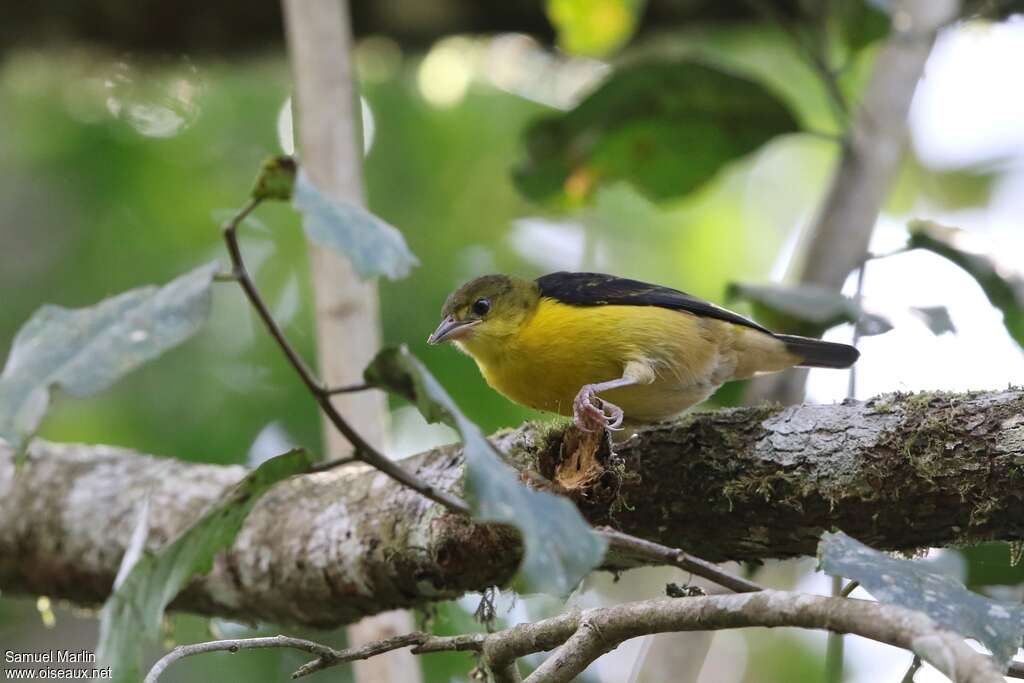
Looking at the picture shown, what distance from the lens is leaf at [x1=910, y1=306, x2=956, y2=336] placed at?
4.04m

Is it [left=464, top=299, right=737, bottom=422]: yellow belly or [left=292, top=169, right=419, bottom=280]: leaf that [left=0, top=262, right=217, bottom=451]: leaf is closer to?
[left=292, top=169, right=419, bottom=280]: leaf

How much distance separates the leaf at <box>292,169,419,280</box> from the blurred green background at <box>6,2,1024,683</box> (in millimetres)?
4688

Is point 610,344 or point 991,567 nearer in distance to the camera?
point 991,567

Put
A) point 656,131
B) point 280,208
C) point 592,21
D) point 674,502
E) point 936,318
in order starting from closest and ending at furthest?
point 674,502, point 936,318, point 656,131, point 592,21, point 280,208

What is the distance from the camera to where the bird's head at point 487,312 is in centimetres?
448

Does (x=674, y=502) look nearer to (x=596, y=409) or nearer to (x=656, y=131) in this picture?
(x=596, y=409)

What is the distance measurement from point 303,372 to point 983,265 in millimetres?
2910

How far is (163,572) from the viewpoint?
2.59 meters

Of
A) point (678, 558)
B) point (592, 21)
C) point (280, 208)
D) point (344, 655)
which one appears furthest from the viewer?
point (280, 208)

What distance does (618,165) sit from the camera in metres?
5.42

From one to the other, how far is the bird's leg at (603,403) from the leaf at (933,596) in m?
1.04

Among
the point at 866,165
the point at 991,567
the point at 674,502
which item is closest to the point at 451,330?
the point at 674,502

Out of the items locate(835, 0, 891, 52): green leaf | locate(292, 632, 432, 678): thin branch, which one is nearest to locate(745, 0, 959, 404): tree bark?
locate(835, 0, 891, 52): green leaf

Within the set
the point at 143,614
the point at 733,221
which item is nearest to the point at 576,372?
the point at 143,614
